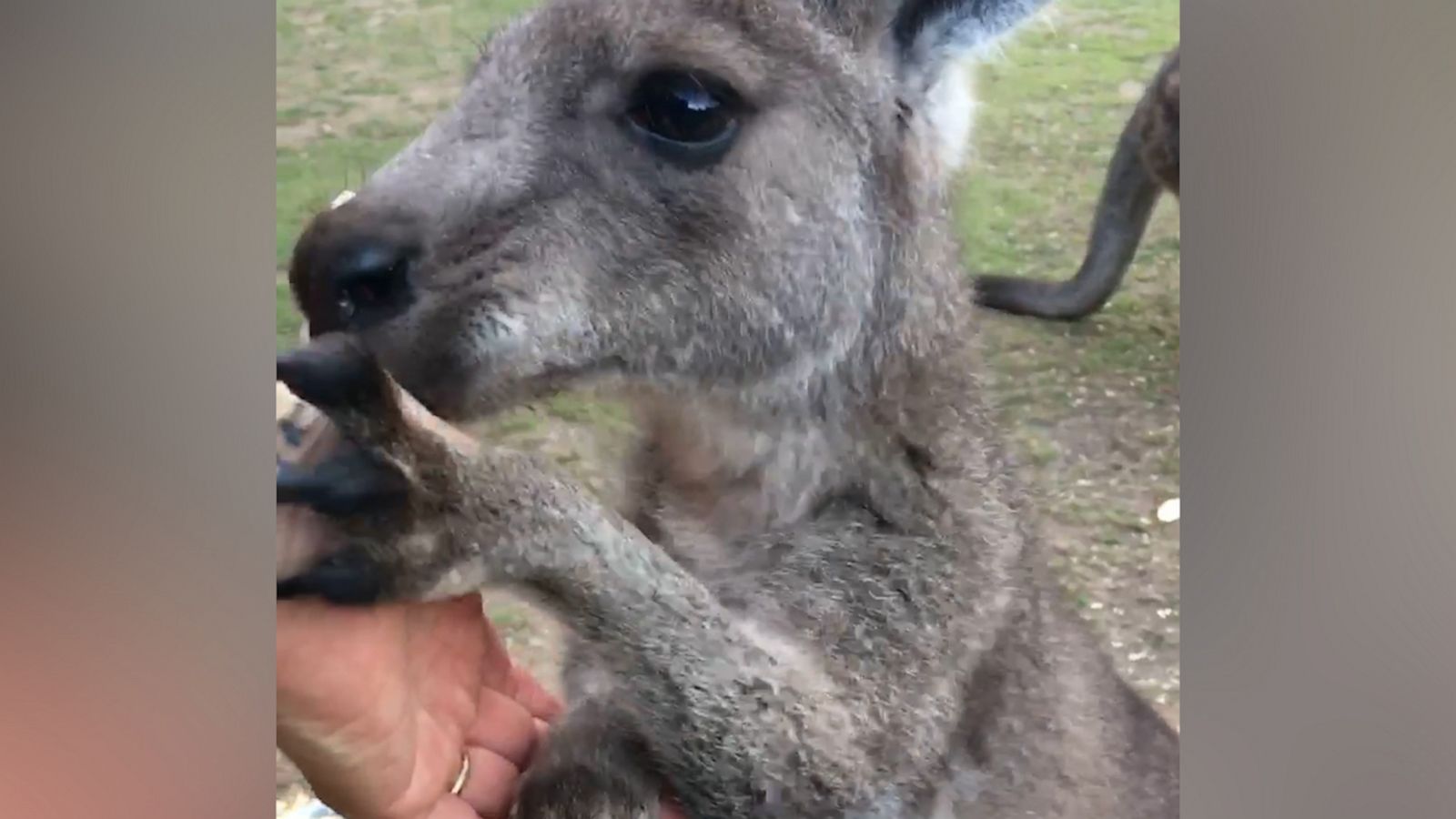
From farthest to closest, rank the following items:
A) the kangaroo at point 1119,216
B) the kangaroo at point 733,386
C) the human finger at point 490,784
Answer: the kangaroo at point 1119,216 → the human finger at point 490,784 → the kangaroo at point 733,386

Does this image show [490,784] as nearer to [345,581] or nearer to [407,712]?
[407,712]

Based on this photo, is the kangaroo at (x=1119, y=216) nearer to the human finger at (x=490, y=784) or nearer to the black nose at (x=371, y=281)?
the black nose at (x=371, y=281)

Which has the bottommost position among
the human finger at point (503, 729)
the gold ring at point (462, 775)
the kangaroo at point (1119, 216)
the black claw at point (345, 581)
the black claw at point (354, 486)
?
the gold ring at point (462, 775)

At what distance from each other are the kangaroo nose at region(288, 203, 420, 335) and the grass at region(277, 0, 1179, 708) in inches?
1.9

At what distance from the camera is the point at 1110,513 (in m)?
1.70

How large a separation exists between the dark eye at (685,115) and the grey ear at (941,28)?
213 mm

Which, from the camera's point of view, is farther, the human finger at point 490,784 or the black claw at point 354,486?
the human finger at point 490,784

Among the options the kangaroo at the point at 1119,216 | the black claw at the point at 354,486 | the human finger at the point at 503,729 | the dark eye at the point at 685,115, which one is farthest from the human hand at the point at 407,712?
the kangaroo at the point at 1119,216

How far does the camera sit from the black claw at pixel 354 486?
52.1 inches

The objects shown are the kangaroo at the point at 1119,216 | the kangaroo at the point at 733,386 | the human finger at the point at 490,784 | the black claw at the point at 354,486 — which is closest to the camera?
the black claw at the point at 354,486

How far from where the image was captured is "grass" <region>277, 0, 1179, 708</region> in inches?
61.9

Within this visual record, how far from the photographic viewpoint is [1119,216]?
5.50 feet
